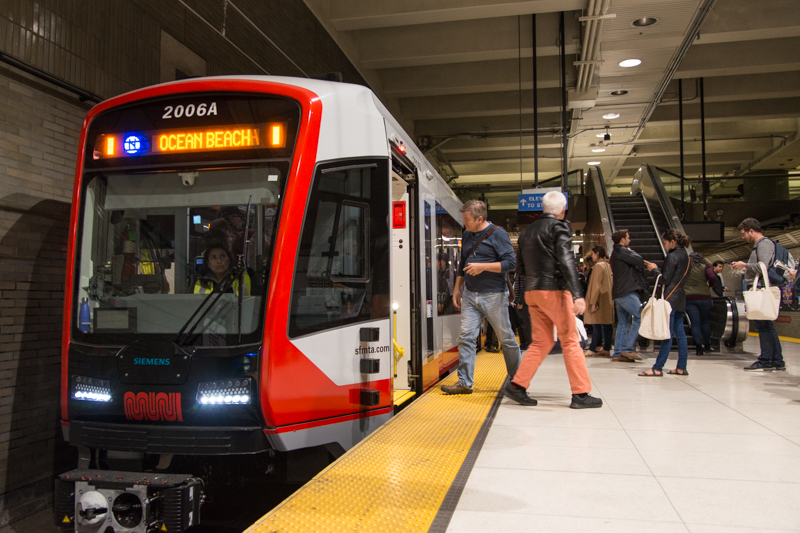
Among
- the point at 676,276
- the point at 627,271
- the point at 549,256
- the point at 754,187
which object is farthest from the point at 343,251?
the point at 754,187

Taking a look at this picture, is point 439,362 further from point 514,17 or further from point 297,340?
point 514,17

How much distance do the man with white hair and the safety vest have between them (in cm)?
243

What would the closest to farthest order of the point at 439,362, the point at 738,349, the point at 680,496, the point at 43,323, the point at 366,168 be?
1. the point at 680,496
2. the point at 366,168
3. the point at 43,323
4. the point at 439,362
5. the point at 738,349

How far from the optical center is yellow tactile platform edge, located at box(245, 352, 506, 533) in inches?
98.8

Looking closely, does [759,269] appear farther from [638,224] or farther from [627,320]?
[638,224]

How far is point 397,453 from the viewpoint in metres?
3.52

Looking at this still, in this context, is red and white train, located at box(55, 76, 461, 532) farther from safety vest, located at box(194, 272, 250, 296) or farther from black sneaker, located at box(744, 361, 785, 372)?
black sneaker, located at box(744, 361, 785, 372)

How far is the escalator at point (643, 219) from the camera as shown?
9992 mm

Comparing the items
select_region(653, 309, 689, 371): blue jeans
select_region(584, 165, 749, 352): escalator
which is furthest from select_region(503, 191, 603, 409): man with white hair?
select_region(584, 165, 749, 352): escalator

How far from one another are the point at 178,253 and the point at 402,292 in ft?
7.91

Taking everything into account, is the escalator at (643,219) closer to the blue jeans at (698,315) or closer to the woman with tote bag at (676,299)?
the blue jeans at (698,315)

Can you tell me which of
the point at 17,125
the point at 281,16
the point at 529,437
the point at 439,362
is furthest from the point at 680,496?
the point at 281,16

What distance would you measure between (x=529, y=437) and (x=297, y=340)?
5.49 feet

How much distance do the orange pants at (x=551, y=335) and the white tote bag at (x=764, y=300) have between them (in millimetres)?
2971
